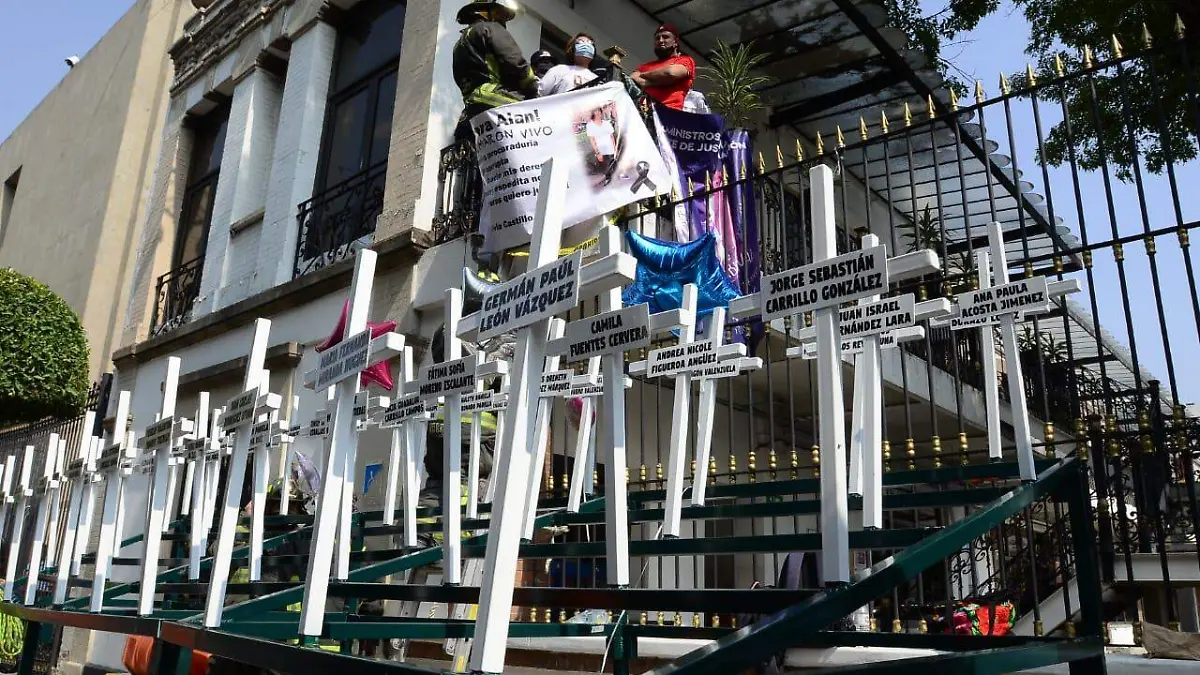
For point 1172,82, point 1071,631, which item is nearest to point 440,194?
point 1172,82

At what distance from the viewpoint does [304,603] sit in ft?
9.17

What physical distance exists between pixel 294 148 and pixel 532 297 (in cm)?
1072

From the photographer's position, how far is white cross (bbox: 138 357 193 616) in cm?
384

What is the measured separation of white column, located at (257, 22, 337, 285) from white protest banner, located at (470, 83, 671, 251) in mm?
5026

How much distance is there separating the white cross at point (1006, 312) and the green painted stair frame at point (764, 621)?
0.16 metres

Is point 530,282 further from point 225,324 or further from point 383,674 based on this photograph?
point 225,324

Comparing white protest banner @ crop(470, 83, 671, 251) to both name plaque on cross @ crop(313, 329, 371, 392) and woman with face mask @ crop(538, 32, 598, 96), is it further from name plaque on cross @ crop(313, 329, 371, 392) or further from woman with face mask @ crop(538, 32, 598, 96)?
name plaque on cross @ crop(313, 329, 371, 392)

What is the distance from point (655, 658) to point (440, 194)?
578cm

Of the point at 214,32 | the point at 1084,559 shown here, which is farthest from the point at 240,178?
the point at 1084,559

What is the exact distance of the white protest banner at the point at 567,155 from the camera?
7117mm

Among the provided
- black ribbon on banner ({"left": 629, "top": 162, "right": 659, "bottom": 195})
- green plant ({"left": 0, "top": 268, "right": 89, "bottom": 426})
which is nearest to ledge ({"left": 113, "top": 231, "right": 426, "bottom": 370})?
green plant ({"left": 0, "top": 268, "right": 89, "bottom": 426})

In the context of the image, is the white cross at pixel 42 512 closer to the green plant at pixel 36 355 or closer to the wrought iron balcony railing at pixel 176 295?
the green plant at pixel 36 355

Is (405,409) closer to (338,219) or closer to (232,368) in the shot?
(338,219)

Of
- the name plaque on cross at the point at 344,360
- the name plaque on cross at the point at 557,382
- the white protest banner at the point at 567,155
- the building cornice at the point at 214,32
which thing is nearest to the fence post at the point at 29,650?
the name plaque on cross at the point at 344,360
